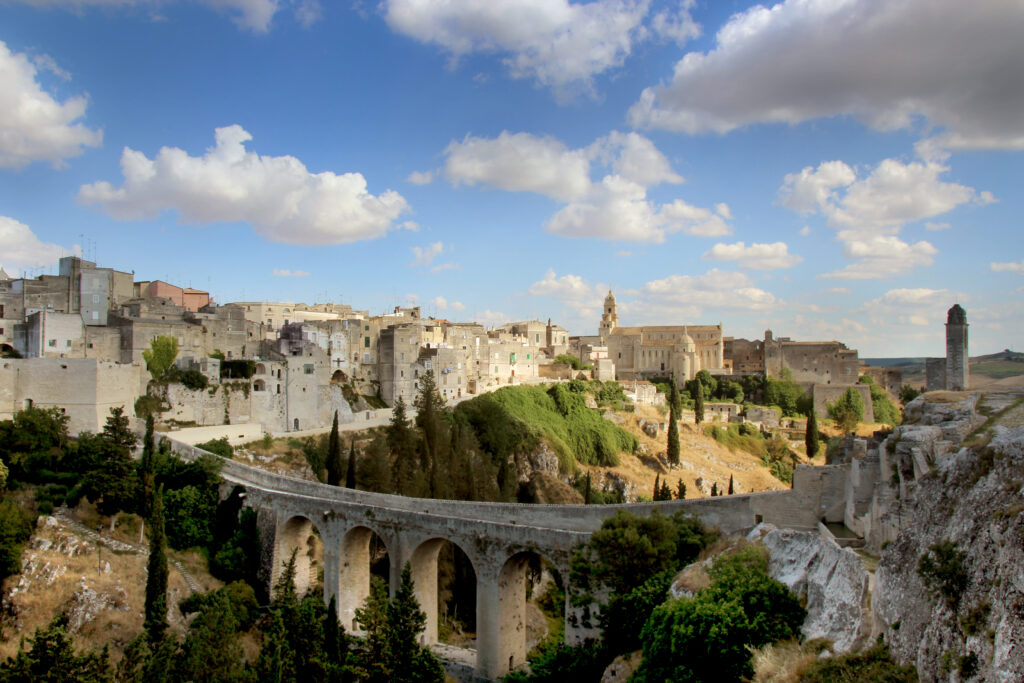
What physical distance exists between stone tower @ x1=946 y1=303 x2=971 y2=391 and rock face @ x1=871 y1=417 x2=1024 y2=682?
14.1 meters

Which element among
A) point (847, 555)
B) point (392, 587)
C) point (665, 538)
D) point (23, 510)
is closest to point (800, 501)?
point (665, 538)

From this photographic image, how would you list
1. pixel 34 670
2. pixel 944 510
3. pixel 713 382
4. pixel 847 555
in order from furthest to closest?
1. pixel 713 382
2. pixel 34 670
3. pixel 847 555
4. pixel 944 510

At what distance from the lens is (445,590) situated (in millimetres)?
27594

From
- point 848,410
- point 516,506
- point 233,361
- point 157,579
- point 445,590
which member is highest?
point 233,361

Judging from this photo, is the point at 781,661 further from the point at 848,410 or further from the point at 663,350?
the point at 663,350

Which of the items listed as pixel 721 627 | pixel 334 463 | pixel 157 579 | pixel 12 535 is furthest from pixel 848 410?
pixel 12 535

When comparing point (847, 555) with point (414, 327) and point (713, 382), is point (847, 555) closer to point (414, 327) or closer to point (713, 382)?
point (414, 327)

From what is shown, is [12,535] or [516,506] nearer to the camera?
[12,535]

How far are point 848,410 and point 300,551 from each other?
49289 millimetres

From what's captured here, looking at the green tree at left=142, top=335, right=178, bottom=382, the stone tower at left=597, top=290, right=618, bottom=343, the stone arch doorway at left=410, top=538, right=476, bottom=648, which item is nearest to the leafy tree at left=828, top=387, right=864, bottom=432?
the stone tower at left=597, top=290, right=618, bottom=343

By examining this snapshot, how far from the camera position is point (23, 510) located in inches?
926

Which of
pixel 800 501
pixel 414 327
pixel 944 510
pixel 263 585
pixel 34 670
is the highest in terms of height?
pixel 414 327

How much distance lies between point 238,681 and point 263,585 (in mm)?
8690

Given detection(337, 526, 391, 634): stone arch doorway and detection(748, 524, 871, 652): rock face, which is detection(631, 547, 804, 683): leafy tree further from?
detection(337, 526, 391, 634): stone arch doorway
